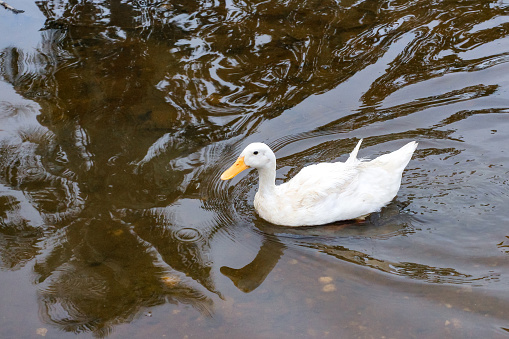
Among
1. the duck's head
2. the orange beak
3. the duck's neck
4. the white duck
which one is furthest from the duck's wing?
the orange beak

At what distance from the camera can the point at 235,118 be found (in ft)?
24.4

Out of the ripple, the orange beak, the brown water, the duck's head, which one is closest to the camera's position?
the brown water

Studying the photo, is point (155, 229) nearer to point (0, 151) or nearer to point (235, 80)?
point (0, 151)

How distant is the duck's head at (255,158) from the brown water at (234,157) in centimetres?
51

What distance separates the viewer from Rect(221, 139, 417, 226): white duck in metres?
5.83

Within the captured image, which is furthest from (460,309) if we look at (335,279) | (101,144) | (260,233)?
(101,144)

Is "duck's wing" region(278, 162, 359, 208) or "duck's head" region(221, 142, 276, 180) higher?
"duck's head" region(221, 142, 276, 180)

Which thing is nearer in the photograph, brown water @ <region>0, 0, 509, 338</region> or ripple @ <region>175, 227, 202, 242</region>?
brown water @ <region>0, 0, 509, 338</region>

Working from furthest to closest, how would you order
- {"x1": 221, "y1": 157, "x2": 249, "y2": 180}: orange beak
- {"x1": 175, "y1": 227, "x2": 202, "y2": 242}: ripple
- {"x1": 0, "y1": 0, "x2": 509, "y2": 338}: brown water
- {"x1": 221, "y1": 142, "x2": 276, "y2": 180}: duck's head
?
{"x1": 221, "y1": 157, "x2": 249, "y2": 180}: orange beak < {"x1": 221, "y1": 142, "x2": 276, "y2": 180}: duck's head < {"x1": 175, "y1": 227, "x2": 202, "y2": 242}: ripple < {"x1": 0, "y1": 0, "x2": 509, "y2": 338}: brown water

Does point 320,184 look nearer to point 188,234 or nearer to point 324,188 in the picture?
point 324,188

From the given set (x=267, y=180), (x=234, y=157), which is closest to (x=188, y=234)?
(x=267, y=180)

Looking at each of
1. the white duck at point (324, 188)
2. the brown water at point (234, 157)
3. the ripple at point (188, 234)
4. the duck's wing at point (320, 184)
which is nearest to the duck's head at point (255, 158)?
the white duck at point (324, 188)

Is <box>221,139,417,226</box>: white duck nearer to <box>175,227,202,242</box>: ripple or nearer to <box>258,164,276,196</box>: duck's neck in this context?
<box>258,164,276,196</box>: duck's neck

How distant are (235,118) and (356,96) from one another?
165cm
